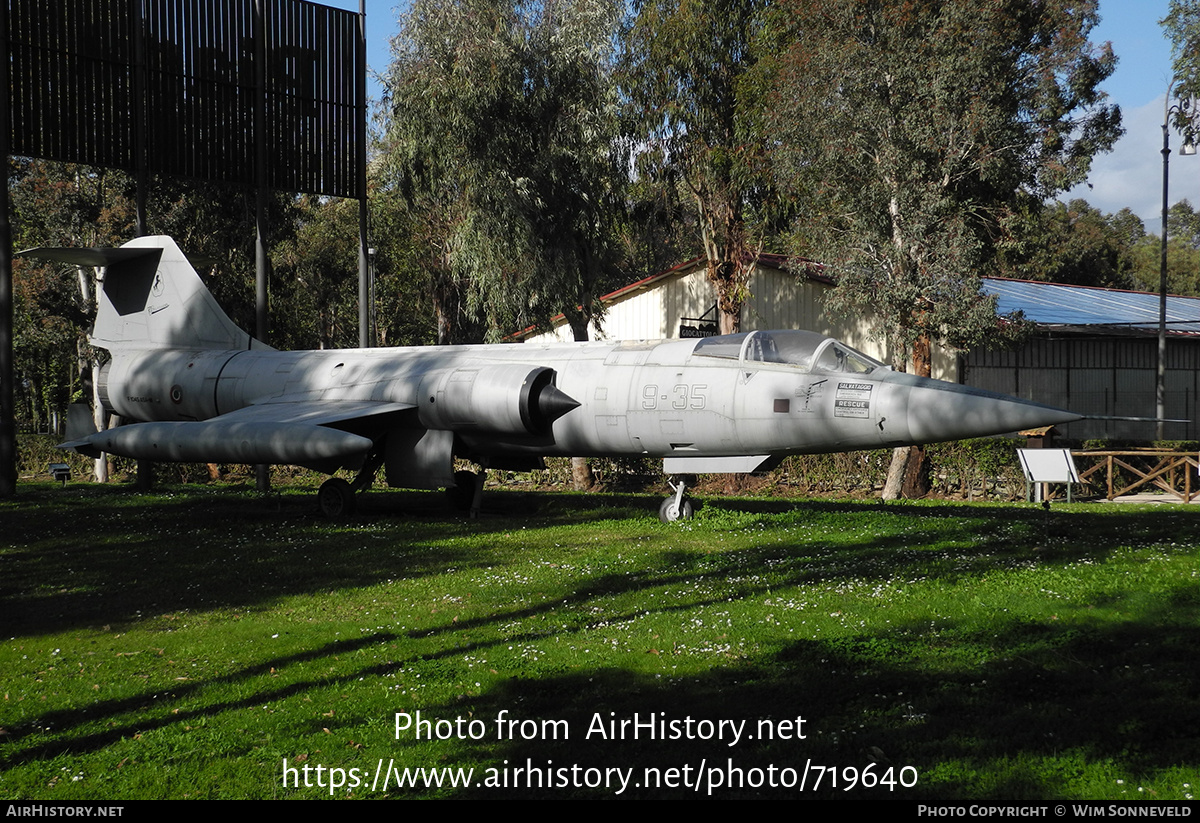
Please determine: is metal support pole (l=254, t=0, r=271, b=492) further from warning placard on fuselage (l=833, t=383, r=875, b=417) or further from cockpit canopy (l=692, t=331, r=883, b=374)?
warning placard on fuselage (l=833, t=383, r=875, b=417)

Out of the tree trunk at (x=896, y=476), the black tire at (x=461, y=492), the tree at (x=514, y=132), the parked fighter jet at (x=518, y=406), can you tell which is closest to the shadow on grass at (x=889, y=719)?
the parked fighter jet at (x=518, y=406)

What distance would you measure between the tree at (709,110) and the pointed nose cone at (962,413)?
48.7ft

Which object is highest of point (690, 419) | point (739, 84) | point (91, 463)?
point (739, 84)

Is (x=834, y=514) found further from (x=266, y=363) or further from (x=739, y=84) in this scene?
(x=739, y=84)

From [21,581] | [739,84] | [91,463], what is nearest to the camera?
[21,581]

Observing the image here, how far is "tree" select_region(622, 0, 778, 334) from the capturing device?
26.3 meters

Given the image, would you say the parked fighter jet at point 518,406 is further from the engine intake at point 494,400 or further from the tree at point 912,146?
the tree at point 912,146

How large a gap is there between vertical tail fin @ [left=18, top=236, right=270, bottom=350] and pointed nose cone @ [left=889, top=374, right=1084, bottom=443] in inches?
573

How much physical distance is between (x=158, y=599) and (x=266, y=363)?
33.4 ft

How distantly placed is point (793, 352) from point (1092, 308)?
2790 centimetres

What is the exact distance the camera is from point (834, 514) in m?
14.8

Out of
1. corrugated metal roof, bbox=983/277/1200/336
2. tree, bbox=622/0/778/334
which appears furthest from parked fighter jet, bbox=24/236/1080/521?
corrugated metal roof, bbox=983/277/1200/336

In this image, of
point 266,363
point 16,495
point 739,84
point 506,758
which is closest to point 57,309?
point 16,495

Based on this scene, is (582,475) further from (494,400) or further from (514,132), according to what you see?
(494,400)
